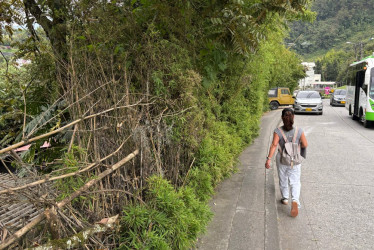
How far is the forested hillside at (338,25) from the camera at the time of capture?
94188 millimetres

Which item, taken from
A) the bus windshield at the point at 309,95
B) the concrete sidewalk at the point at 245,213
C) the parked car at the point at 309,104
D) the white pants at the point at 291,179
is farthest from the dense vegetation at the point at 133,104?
the bus windshield at the point at 309,95

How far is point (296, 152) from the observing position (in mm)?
4551

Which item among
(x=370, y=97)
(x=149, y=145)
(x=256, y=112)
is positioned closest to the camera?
(x=149, y=145)

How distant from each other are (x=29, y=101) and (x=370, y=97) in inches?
544

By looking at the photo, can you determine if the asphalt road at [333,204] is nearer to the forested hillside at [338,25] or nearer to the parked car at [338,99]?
the parked car at [338,99]

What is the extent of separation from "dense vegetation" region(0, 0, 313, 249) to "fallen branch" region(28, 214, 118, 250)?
3.5 inches

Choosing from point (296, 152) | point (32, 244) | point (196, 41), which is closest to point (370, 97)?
point (296, 152)

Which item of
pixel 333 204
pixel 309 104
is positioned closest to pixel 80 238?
pixel 333 204

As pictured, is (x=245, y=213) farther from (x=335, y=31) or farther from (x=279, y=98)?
(x=335, y=31)

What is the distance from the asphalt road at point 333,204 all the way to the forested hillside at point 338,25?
304 feet

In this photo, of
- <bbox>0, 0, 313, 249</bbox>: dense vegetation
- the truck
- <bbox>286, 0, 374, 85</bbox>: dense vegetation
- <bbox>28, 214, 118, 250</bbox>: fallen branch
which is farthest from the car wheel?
<bbox>286, 0, 374, 85</bbox>: dense vegetation

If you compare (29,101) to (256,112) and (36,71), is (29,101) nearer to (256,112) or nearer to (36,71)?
(36,71)

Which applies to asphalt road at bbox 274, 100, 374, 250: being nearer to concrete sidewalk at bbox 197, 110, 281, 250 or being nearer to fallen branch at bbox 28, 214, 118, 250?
concrete sidewalk at bbox 197, 110, 281, 250

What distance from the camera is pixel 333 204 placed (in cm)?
492
